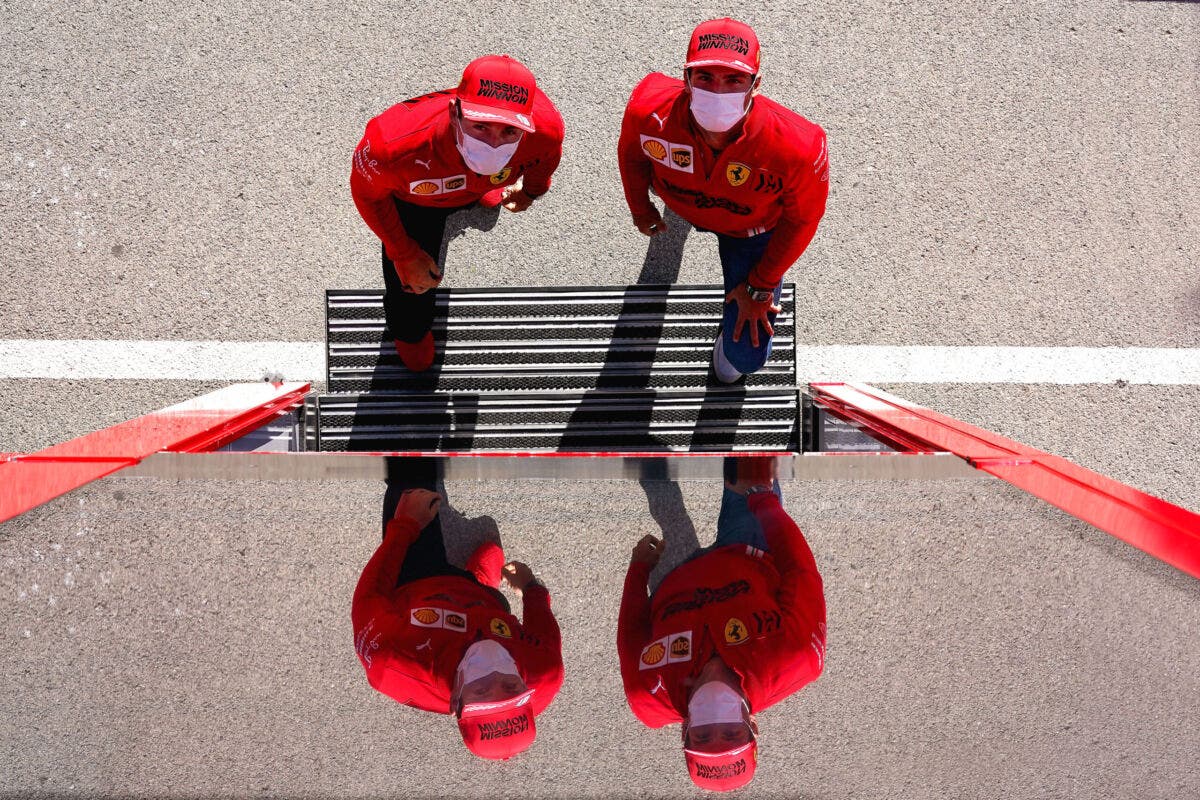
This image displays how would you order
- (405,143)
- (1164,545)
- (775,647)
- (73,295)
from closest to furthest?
(1164,545) < (775,647) < (405,143) < (73,295)

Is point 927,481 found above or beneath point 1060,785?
above

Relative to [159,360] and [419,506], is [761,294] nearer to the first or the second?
[419,506]

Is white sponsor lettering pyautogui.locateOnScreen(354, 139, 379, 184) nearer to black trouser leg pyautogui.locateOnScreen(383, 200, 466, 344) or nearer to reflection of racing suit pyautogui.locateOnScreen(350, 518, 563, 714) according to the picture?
black trouser leg pyautogui.locateOnScreen(383, 200, 466, 344)

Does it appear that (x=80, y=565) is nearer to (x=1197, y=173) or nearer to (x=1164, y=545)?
(x=1164, y=545)

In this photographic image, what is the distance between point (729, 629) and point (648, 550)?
10.3 inches

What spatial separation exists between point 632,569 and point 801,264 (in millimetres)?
1955

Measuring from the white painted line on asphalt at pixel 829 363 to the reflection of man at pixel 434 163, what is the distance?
2.06 feet

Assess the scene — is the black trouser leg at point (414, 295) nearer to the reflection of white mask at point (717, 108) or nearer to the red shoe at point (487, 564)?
the reflection of white mask at point (717, 108)

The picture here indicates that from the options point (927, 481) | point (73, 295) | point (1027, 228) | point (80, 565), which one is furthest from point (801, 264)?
point (73, 295)

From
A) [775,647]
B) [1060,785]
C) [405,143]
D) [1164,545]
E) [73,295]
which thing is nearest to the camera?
[1164,545]

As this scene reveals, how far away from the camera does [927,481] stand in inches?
62.8

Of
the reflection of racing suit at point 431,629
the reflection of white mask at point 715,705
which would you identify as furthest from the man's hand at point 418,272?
the reflection of white mask at point 715,705

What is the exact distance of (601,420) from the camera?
2.82 metres

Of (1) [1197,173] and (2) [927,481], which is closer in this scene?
(2) [927,481]
